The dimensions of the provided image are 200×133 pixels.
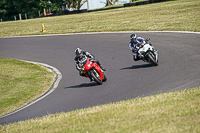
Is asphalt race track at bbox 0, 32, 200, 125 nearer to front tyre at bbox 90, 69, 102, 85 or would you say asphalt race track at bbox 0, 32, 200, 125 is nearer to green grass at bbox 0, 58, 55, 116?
front tyre at bbox 90, 69, 102, 85

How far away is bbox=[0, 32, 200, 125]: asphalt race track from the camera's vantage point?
1119 cm

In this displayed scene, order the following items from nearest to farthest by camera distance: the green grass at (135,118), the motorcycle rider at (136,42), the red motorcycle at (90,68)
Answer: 1. the green grass at (135,118)
2. the red motorcycle at (90,68)
3. the motorcycle rider at (136,42)

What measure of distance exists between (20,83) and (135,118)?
9580mm

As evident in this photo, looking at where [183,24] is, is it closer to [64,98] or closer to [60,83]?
[60,83]

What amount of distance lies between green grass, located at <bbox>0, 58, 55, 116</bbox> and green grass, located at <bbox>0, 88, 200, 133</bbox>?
416 centimetres

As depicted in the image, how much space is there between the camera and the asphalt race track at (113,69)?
11.2 meters

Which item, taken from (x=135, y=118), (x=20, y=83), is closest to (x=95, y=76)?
(x=20, y=83)

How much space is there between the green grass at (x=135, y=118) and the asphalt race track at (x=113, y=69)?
162 cm

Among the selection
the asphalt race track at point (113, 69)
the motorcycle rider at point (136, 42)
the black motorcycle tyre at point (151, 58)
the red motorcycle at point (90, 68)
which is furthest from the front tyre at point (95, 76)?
the motorcycle rider at point (136, 42)

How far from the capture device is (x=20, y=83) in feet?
52.0

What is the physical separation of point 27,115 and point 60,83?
4612mm

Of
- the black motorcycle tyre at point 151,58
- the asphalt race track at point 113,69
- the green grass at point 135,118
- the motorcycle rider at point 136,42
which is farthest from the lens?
the motorcycle rider at point 136,42

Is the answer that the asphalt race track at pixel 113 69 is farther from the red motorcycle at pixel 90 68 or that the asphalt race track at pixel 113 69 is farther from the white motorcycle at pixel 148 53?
the red motorcycle at pixel 90 68

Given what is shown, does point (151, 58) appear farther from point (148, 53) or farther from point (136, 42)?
point (136, 42)
